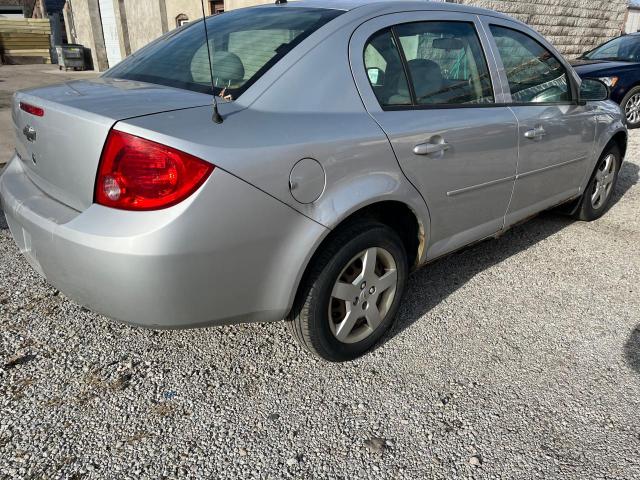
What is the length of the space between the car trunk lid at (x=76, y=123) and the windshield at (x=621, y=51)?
9204mm

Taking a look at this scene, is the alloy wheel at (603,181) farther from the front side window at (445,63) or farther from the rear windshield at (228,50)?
the rear windshield at (228,50)

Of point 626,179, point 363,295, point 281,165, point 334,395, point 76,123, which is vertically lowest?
point 626,179

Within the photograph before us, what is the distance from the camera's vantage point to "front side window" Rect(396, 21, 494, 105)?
8.55ft

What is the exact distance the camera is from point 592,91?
12.4ft

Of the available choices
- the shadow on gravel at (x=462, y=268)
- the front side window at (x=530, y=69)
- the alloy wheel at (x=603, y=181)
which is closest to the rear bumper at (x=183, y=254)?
the shadow on gravel at (x=462, y=268)

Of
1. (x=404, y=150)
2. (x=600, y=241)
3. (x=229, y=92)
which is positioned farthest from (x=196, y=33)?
(x=600, y=241)

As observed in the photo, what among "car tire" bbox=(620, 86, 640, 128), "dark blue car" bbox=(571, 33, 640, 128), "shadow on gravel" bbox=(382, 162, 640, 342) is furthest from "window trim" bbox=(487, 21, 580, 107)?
"car tire" bbox=(620, 86, 640, 128)

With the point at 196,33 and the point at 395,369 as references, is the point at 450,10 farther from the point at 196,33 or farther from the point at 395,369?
the point at 395,369

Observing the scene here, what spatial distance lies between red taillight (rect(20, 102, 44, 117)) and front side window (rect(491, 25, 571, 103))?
2498 mm

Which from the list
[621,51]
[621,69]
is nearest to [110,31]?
[621,51]

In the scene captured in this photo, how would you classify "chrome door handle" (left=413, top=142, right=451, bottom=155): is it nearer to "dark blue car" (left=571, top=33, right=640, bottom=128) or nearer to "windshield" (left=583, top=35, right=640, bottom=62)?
"dark blue car" (left=571, top=33, right=640, bottom=128)

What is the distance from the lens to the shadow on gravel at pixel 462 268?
303 centimetres

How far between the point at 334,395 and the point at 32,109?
69.7 inches

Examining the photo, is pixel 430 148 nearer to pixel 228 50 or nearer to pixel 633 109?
pixel 228 50
